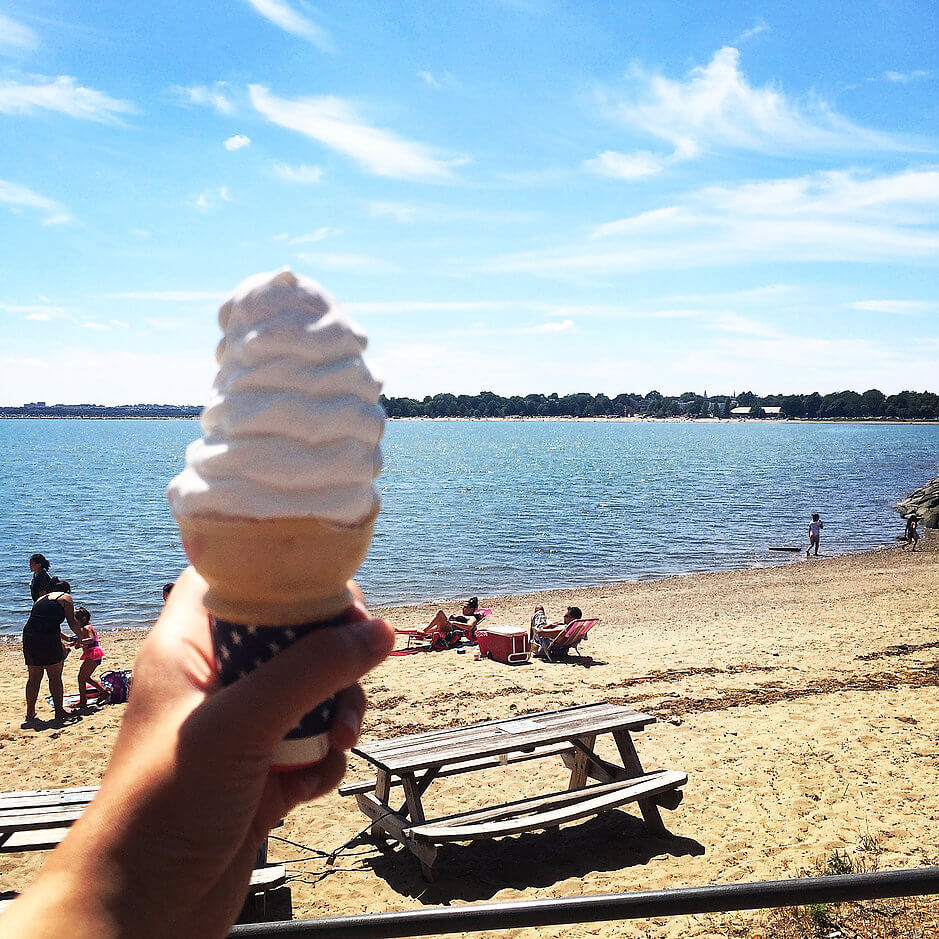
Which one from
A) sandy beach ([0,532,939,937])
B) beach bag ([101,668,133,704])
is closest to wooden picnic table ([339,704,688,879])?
sandy beach ([0,532,939,937])

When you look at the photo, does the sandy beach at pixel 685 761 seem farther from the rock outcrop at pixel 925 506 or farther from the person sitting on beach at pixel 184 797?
the rock outcrop at pixel 925 506

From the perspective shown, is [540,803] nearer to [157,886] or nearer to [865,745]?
[865,745]

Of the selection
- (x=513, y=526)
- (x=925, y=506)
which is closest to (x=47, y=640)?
(x=513, y=526)

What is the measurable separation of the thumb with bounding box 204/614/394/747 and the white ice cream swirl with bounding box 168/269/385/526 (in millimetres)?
193

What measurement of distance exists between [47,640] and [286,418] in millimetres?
12224

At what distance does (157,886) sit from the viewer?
1.03m

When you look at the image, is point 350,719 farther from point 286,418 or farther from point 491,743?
point 491,743

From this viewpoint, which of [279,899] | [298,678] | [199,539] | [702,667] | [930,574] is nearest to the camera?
[298,678]

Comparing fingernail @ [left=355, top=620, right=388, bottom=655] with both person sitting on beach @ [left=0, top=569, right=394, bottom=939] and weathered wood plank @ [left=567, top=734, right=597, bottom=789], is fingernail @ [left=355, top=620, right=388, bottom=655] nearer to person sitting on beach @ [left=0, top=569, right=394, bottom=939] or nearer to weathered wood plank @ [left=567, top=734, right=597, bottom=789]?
person sitting on beach @ [left=0, top=569, right=394, bottom=939]

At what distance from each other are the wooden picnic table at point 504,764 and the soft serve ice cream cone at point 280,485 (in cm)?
680

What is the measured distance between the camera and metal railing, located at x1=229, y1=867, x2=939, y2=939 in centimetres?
203

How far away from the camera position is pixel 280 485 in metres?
1.26

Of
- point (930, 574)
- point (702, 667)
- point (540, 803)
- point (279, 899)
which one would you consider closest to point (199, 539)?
point (279, 899)

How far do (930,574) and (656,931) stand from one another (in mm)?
24902
